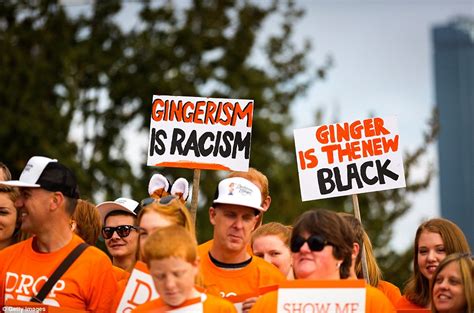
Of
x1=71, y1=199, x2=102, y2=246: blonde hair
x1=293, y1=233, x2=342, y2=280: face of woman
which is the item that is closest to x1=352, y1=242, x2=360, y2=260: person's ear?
x1=293, y1=233, x2=342, y2=280: face of woman

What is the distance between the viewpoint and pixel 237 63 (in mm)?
25219

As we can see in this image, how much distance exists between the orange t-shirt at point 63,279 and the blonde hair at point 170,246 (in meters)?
0.94

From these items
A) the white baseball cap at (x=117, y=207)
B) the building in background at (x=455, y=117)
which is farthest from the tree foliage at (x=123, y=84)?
the building in background at (x=455, y=117)

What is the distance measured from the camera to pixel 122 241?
30.9 feet

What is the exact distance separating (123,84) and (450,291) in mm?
16657

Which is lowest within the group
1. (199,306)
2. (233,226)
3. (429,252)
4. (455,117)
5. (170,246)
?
(199,306)

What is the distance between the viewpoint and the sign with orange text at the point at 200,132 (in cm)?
Result: 942

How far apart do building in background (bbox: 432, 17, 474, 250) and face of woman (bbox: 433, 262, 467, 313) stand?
4771cm

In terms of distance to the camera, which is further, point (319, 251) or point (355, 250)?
point (355, 250)

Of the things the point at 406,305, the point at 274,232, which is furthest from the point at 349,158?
the point at 406,305

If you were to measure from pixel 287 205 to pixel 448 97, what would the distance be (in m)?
40.5

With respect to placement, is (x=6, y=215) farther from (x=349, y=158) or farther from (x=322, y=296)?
(x=322, y=296)

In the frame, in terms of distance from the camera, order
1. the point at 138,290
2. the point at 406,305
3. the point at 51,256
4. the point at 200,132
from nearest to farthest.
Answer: the point at 138,290 < the point at 51,256 < the point at 406,305 < the point at 200,132

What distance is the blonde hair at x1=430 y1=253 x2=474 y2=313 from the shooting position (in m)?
7.81
